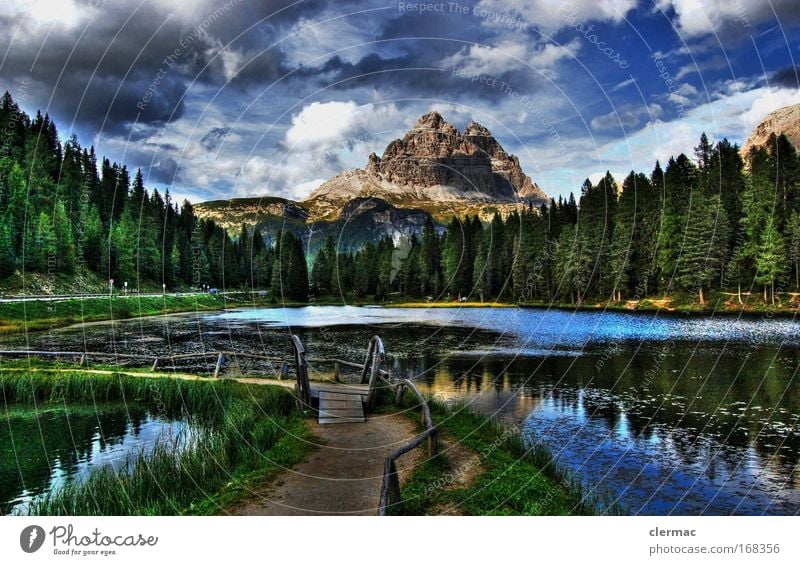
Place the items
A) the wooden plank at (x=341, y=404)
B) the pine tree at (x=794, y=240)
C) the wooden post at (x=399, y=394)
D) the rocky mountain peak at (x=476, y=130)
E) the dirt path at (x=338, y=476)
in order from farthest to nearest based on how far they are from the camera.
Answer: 1. the pine tree at (x=794, y=240)
2. the rocky mountain peak at (x=476, y=130)
3. the wooden post at (x=399, y=394)
4. the wooden plank at (x=341, y=404)
5. the dirt path at (x=338, y=476)

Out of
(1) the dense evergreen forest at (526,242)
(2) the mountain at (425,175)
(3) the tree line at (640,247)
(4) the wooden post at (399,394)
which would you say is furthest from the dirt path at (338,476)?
(1) the dense evergreen forest at (526,242)

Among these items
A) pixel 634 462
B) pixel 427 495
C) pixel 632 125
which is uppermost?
pixel 632 125

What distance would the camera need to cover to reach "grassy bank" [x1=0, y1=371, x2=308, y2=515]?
783cm

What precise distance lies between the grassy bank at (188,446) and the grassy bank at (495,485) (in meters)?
2.44

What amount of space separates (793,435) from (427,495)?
10321 millimetres

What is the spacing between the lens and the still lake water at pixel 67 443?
9.91 metres

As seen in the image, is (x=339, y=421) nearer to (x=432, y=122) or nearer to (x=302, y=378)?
(x=302, y=378)

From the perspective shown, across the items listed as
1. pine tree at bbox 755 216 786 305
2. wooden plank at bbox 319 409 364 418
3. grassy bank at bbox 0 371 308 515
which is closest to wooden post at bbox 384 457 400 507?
grassy bank at bbox 0 371 308 515

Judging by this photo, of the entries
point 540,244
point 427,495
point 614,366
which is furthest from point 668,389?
point 540,244

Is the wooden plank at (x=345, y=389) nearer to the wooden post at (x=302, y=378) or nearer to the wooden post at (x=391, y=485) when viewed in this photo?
the wooden post at (x=302, y=378)

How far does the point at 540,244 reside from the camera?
230ft

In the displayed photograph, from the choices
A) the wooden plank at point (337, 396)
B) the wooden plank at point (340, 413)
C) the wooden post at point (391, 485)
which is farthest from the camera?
the wooden plank at point (337, 396)

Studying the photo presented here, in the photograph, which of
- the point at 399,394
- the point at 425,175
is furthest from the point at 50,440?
the point at 425,175
